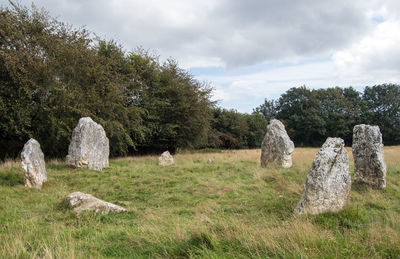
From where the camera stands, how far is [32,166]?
34.3ft

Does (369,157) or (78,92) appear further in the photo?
(78,92)

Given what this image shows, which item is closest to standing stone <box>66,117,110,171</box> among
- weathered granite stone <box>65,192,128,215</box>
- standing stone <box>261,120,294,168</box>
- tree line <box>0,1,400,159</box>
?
tree line <box>0,1,400,159</box>

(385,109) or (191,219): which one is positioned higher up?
(385,109)

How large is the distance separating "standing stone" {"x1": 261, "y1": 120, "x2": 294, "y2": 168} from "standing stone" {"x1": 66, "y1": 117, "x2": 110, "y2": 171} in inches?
339

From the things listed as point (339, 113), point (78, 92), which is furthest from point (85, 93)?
point (339, 113)

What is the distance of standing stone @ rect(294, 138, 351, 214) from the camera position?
21.9 feet

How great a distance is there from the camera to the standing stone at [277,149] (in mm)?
15648

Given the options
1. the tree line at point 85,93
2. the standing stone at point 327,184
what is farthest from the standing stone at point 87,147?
the standing stone at point 327,184

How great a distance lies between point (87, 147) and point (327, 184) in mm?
11408

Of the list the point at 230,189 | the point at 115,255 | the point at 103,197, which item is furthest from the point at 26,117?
the point at 115,255

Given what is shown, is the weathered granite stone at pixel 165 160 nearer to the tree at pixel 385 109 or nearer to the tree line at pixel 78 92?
the tree line at pixel 78 92

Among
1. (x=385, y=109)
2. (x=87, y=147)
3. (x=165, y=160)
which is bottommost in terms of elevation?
(x=165, y=160)

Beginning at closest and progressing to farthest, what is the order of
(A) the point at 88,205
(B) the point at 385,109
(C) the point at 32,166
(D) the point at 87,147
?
(A) the point at 88,205 < (C) the point at 32,166 < (D) the point at 87,147 < (B) the point at 385,109

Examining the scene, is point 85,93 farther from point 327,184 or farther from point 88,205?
point 327,184
